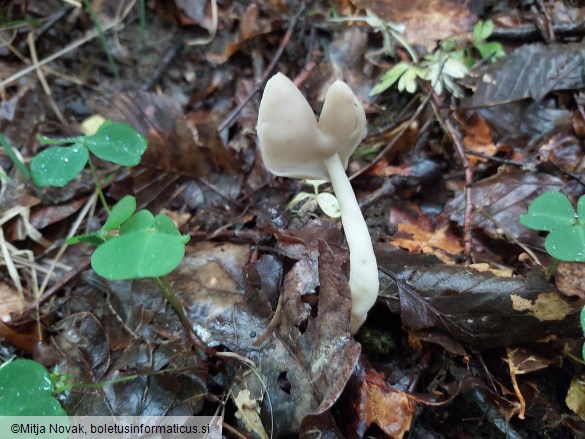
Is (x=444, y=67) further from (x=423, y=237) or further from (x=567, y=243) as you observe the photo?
(x=567, y=243)

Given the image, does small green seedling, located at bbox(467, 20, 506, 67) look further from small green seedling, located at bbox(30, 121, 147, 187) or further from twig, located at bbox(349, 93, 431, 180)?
small green seedling, located at bbox(30, 121, 147, 187)

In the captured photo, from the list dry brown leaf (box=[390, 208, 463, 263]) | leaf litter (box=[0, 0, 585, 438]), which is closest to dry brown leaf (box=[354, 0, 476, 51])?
leaf litter (box=[0, 0, 585, 438])

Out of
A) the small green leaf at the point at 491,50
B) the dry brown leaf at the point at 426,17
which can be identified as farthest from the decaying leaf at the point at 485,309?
the dry brown leaf at the point at 426,17

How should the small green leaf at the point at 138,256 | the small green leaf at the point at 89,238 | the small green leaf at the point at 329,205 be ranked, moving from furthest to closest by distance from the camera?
the small green leaf at the point at 329,205
the small green leaf at the point at 89,238
the small green leaf at the point at 138,256

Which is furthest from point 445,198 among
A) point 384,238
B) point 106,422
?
point 106,422

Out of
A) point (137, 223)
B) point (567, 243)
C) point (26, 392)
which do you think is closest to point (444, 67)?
point (567, 243)

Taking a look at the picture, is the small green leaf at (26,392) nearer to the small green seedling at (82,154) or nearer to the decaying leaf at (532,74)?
the small green seedling at (82,154)
